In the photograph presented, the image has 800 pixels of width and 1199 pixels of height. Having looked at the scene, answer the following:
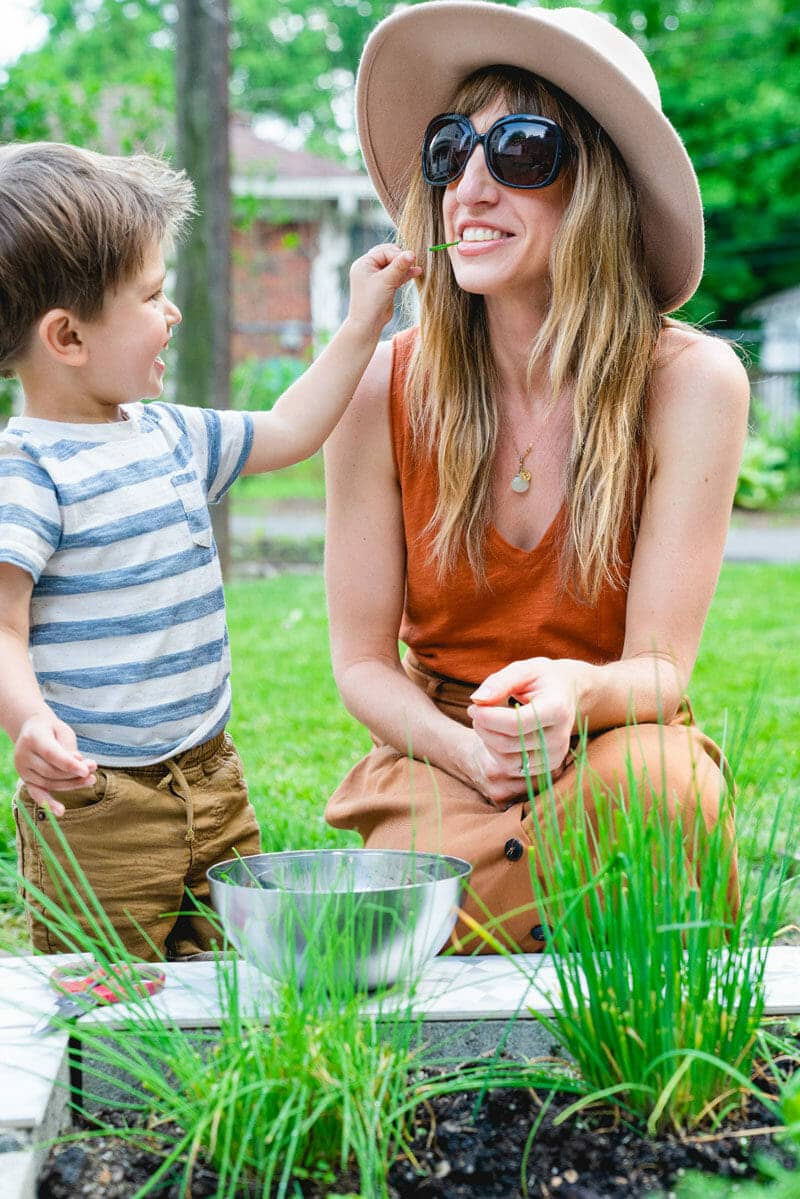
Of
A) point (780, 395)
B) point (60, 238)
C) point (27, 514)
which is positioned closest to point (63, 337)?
point (60, 238)

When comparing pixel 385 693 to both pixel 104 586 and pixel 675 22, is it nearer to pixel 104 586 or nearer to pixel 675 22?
pixel 104 586

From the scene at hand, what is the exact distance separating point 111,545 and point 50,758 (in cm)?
49

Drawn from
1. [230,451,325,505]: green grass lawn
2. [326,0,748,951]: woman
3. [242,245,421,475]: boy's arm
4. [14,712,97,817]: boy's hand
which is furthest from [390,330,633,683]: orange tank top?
[230,451,325,505]: green grass lawn

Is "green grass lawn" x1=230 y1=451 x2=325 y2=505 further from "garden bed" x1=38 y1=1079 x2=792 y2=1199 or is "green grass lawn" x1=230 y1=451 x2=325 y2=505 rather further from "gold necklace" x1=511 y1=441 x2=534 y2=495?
"garden bed" x1=38 y1=1079 x2=792 y2=1199

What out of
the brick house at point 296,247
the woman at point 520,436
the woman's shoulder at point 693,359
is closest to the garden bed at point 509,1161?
A: the woman at point 520,436

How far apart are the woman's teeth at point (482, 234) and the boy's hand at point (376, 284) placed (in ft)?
0.37

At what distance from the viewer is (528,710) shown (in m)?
1.83

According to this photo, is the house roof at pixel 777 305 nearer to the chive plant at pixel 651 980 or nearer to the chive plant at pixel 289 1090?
the chive plant at pixel 651 980

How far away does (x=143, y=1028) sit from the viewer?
1.46m

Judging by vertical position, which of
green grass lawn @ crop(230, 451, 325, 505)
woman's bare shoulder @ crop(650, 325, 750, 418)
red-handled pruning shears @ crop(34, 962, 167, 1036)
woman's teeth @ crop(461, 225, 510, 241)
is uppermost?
woman's teeth @ crop(461, 225, 510, 241)

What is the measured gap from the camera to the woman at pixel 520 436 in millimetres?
2232

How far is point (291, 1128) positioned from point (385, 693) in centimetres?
113

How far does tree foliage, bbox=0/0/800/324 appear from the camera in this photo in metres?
23.4

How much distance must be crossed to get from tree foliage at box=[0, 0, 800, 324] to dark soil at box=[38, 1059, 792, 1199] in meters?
18.7
